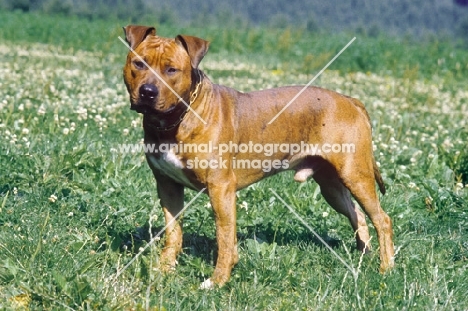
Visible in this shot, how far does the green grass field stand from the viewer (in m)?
4.20

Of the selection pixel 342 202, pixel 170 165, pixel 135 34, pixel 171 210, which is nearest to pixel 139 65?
pixel 135 34

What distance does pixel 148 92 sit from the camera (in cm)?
447

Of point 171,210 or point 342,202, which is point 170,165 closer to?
point 171,210

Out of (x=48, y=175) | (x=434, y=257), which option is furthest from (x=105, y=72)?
(x=434, y=257)

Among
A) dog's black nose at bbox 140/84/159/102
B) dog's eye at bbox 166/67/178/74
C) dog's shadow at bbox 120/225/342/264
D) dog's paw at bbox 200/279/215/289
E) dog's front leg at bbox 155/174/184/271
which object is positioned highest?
dog's eye at bbox 166/67/178/74

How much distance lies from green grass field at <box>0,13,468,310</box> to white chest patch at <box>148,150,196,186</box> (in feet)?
1.31

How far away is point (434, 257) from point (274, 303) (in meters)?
1.45

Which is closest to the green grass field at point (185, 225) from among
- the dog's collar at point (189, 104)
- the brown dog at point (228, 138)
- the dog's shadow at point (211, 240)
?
the dog's shadow at point (211, 240)

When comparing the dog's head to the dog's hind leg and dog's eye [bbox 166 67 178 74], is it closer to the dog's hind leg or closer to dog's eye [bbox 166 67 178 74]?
dog's eye [bbox 166 67 178 74]

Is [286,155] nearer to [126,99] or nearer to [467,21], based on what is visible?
[126,99]

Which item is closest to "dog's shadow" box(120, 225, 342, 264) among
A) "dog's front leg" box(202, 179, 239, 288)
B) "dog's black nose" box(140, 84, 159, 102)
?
"dog's front leg" box(202, 179, 239, 288)

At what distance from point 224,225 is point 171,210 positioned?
516mm

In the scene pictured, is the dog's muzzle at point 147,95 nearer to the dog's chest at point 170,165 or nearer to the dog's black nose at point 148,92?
the dog's black nose at point 148,92

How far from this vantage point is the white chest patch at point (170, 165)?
475 centimetres
